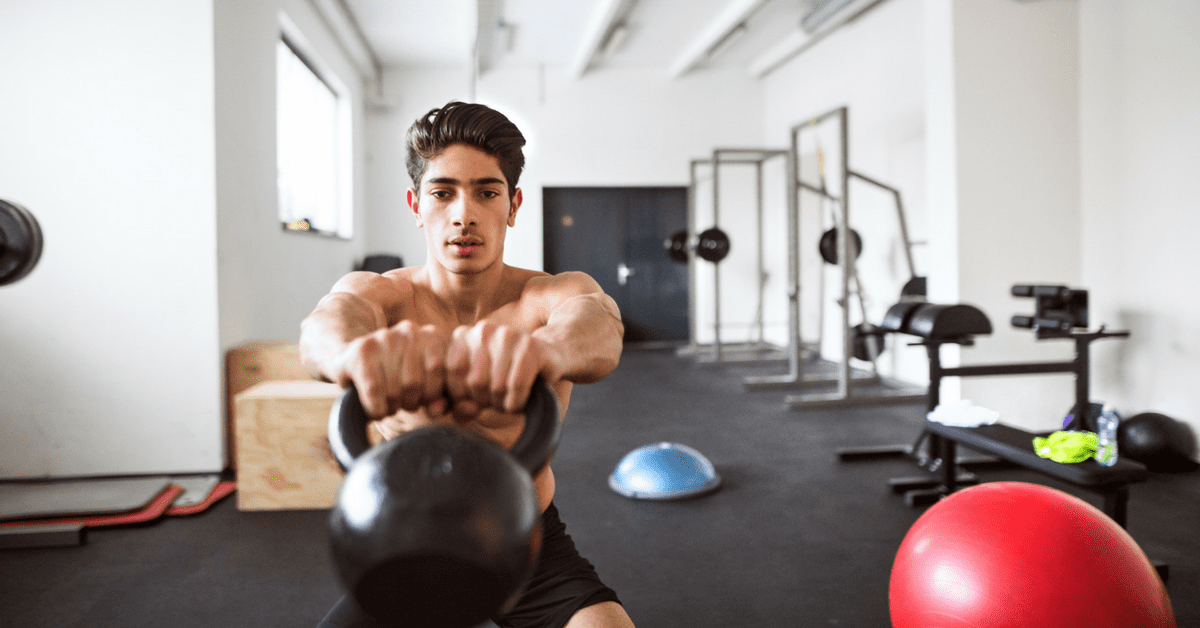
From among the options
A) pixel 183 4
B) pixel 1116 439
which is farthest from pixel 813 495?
pixel 183 4

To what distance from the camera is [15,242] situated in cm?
138

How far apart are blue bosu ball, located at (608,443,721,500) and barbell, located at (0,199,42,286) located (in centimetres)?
204

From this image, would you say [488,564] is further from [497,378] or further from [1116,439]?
[1116,439]

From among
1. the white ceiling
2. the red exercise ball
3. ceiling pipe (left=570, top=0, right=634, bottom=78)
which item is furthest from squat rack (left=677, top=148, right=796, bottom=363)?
the red exercise ball

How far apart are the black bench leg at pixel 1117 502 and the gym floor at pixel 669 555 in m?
0.23

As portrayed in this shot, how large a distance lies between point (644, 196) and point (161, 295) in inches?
217

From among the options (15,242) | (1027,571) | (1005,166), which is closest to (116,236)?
(15,242)

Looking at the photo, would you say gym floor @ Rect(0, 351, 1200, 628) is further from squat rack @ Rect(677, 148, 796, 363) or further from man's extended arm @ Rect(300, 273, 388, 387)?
squat rack @ Rect(677, 148, 796, 363)

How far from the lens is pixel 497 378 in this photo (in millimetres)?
513

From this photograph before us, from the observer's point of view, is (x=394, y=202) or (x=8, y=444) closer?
(x=8, y=444)

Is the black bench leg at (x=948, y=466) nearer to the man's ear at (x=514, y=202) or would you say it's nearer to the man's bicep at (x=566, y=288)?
the man's bicep at (x=566, y=288)

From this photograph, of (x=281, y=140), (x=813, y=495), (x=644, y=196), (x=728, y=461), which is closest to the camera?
(x=813, y=495)

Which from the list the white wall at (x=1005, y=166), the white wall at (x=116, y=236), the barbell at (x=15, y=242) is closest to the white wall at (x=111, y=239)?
the white wall at (x=116, y=236)

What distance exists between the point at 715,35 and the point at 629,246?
2.48m
